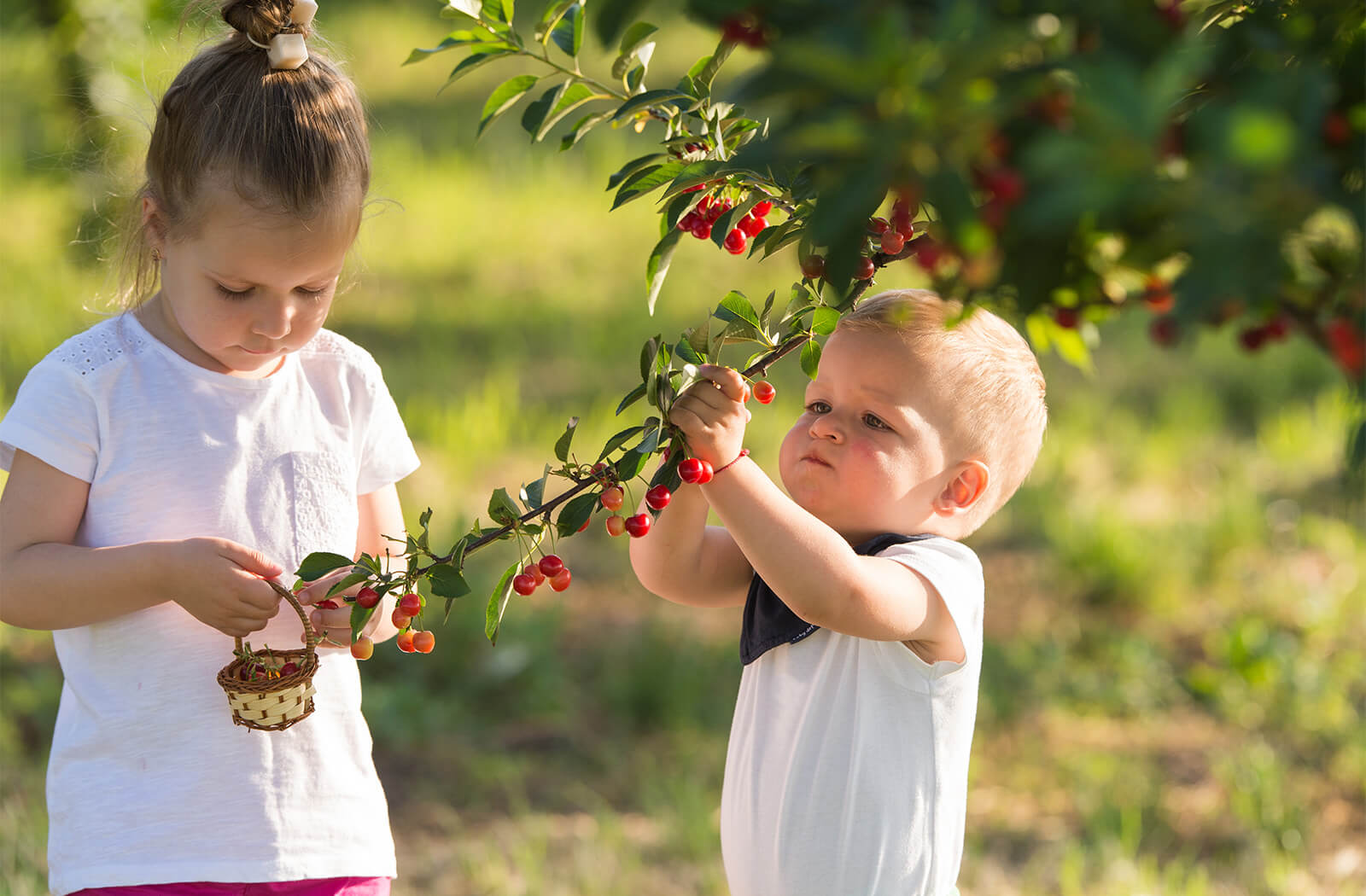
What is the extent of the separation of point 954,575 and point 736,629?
2568 millimetres

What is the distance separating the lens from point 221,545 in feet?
4.85

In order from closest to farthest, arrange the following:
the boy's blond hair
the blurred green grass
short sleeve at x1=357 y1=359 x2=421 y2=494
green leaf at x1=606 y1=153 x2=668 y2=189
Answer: green leaf at x1=606 y1=153 x2=668 y2=189 < the boy's blond hair < short sleeve at x1=357 y1=359 x2=421 y2=494 < the blurred green grass

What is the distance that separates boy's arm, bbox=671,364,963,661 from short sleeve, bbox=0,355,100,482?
0.68m

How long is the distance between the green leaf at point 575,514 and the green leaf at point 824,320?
0.30 metres

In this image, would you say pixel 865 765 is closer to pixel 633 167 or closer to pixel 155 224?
pixel 633 167

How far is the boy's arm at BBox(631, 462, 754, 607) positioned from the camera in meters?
1.64

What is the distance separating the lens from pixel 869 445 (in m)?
1.62

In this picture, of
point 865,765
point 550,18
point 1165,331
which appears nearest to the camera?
point 1165,331

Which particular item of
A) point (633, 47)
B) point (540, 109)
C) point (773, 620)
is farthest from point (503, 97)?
point (773, 620)

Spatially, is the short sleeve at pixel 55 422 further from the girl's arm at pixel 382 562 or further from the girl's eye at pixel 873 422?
the girl's eye at pixel 873 422

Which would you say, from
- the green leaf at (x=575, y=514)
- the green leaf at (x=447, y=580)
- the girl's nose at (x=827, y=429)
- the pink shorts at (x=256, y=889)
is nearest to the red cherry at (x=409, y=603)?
the green leaf at (x=447, y=580)

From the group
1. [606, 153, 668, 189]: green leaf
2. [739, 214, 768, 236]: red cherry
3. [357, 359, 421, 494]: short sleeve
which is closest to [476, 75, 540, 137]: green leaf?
[606, 153, 668, 189]: green leaf

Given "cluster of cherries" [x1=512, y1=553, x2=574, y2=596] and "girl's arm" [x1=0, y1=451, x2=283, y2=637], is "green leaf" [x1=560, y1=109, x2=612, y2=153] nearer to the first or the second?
"cluster of cherries" [x1=512, y1=553, x2=574, y2=596]

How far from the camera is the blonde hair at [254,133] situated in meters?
1.53
